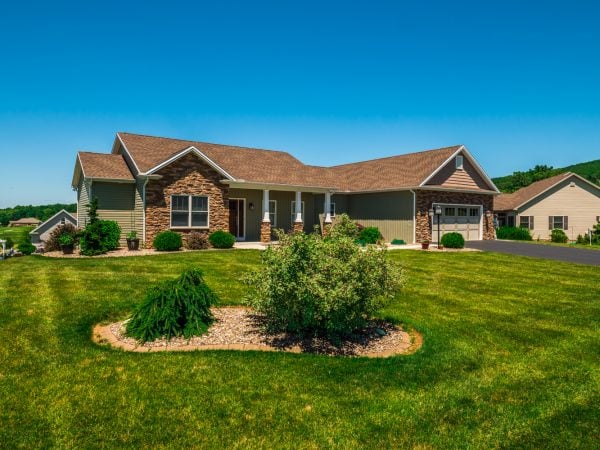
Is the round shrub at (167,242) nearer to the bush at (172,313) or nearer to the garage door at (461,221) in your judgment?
the bush at (172,313)

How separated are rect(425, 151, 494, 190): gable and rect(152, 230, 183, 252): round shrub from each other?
1432 centimetres

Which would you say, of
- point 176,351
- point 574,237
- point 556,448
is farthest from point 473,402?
point 574,237

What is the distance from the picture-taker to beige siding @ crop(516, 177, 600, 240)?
32750 millimetres

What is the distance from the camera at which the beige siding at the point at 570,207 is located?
32750 millimetres

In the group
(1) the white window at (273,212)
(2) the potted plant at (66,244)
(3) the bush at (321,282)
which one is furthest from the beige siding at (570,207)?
(2) the potted plant at (66,244)

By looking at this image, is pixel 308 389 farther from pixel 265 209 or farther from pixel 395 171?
pixel 395 171

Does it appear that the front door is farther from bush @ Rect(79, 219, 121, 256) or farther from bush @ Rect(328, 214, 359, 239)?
bush @ Rect(328, 214, 359, 239)

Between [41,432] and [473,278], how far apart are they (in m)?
11.6

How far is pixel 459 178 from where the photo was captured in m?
26.4

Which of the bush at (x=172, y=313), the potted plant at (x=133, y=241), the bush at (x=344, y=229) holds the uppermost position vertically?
the bush at (x=344, y=229)

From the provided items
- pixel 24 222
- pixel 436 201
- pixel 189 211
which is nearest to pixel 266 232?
pixel 189 211

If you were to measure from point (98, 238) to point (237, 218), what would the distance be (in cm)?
834

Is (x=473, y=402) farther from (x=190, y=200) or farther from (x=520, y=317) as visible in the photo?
(x=190, y=200)

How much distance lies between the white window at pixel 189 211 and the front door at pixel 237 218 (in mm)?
3229
